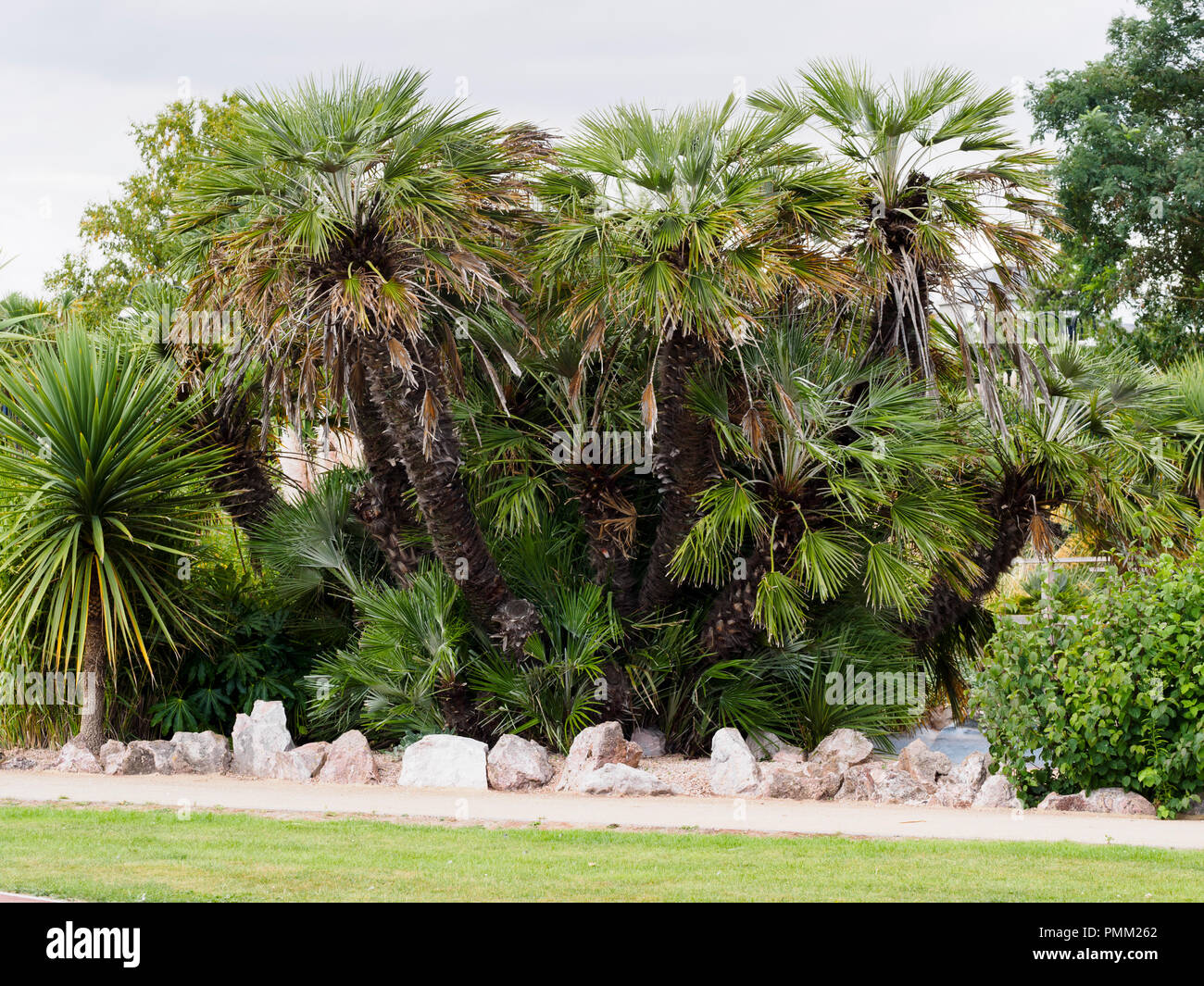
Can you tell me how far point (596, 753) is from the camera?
35.4 feet

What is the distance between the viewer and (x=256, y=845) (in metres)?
7.59

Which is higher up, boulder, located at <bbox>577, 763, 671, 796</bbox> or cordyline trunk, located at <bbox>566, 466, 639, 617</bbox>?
cordyline trunk, located at <bbox>566, 466, 639, 617</bbox>

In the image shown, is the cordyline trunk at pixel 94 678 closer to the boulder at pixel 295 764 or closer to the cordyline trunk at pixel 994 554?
the boulder at pixel 295 764

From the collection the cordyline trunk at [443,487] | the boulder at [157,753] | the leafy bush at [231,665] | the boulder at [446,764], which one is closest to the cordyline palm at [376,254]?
the cordyline trunk at [443,487]

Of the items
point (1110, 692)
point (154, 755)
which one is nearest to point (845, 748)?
point (1110, 692)

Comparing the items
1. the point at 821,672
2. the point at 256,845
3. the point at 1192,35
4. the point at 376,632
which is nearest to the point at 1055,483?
the point at 821,672

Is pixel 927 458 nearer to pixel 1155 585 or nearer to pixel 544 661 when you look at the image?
pixel 1155 585

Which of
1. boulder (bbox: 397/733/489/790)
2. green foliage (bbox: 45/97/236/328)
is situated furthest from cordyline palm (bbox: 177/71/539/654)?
green foliage (bbox: 45/97/236/328)

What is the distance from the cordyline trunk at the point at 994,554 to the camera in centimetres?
1285

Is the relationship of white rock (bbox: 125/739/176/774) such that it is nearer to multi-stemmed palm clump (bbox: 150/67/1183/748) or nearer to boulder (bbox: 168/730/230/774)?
boulder (bbox: 168/730/230/774)

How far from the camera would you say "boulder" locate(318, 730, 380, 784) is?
443 inches

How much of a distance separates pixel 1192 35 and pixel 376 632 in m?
22.1

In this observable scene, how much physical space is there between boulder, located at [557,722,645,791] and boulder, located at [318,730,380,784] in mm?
1686

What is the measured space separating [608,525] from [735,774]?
267cm
